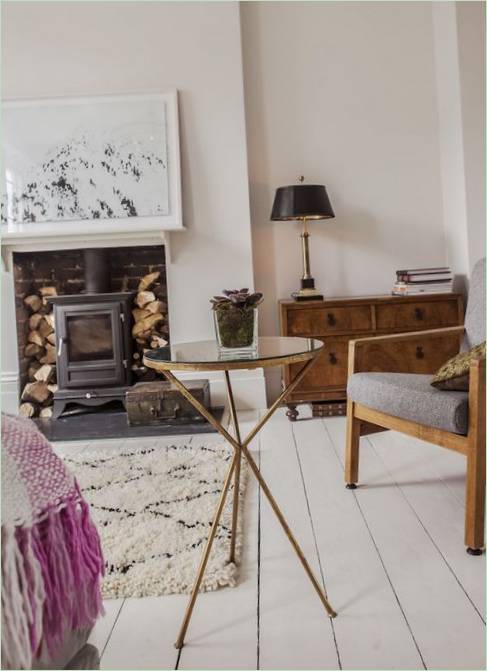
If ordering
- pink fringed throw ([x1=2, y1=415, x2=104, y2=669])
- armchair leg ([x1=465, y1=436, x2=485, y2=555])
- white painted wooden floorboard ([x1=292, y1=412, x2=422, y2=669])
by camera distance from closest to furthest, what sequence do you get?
pink fringed throw ([x1=2, y1=415, x2=104, y2=669])
white painted wooden floorboard ([x1=292, y1=412, x2=422, y2=669])
armchair leg ([x1=465, y1=436, x2=485, y2=555])

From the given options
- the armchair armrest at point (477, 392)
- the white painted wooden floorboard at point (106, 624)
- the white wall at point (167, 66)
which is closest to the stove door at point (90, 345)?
the white wall at point (167, 66)

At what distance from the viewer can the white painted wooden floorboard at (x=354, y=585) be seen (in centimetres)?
150

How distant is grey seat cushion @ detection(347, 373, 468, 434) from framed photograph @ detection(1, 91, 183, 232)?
2.04m

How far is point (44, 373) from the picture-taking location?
4.34 metres

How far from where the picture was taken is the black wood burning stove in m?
4.15

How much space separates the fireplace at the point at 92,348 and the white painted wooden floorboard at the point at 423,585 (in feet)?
6.57

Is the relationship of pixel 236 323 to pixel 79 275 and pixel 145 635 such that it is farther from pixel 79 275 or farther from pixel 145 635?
pixel 79 275

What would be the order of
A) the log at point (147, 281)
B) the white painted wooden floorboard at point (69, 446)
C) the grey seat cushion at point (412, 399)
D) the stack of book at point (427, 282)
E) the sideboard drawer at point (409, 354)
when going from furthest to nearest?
the log at point (147, 281)
the stack of book at point (427, 282)
the white painted wooden floorboard at point (69, 446)
the sideboard drawer at point (409, 354)
the grey seat cushion at point (412, 399)

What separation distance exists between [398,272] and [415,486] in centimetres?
181

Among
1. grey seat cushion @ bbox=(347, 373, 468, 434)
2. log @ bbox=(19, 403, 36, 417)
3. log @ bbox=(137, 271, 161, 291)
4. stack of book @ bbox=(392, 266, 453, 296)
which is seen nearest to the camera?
grey seat cushion @ bbox=(347, 373, 468, 434)

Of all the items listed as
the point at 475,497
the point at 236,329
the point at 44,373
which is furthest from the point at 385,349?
the point at 44,373

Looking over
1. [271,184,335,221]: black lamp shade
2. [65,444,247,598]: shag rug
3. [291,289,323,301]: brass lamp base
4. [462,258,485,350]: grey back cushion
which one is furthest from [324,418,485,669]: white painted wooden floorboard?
[271,184,335,221]: black lamp shade

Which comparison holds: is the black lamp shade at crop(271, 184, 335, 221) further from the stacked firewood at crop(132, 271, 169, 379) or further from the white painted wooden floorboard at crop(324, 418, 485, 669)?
the white painted wooden floorboard at crop(324, 418, 485, 669)

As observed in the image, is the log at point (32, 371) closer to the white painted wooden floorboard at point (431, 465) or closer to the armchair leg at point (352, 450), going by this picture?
the white painted wooden floorboard at point (431, 465)
